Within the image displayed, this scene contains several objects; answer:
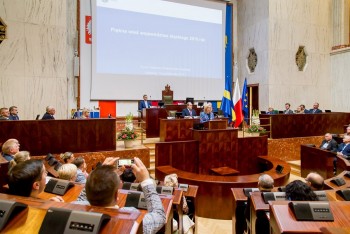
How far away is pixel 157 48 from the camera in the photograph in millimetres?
10805

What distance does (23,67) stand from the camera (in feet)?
27.2

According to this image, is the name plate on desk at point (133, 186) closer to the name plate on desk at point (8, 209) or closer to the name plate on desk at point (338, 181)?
the name plate on desk at point (8, 209)

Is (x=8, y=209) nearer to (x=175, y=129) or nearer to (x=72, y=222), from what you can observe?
(x=72, y=222)

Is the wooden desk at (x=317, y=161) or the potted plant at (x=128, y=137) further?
the potted plant at (x=128, y=137)

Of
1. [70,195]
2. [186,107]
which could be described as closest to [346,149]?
[186,107]

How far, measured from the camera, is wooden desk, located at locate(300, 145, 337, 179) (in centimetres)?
Result: 603

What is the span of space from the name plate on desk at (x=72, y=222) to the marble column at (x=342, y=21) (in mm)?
13927

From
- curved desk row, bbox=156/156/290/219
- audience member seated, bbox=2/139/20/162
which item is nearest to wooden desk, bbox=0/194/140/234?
audience member seated, bbox=2/139/20/162

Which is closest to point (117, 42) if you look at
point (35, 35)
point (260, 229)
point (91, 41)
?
point (91, 41)

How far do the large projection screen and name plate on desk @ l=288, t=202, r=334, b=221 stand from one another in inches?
364

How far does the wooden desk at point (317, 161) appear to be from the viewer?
603cm

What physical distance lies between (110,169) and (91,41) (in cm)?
928

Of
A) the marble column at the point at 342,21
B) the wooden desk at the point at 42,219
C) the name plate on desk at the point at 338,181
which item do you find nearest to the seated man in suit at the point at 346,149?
the name plate on desk at the point at 338,181

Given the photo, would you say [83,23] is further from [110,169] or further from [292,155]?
[110,169]
